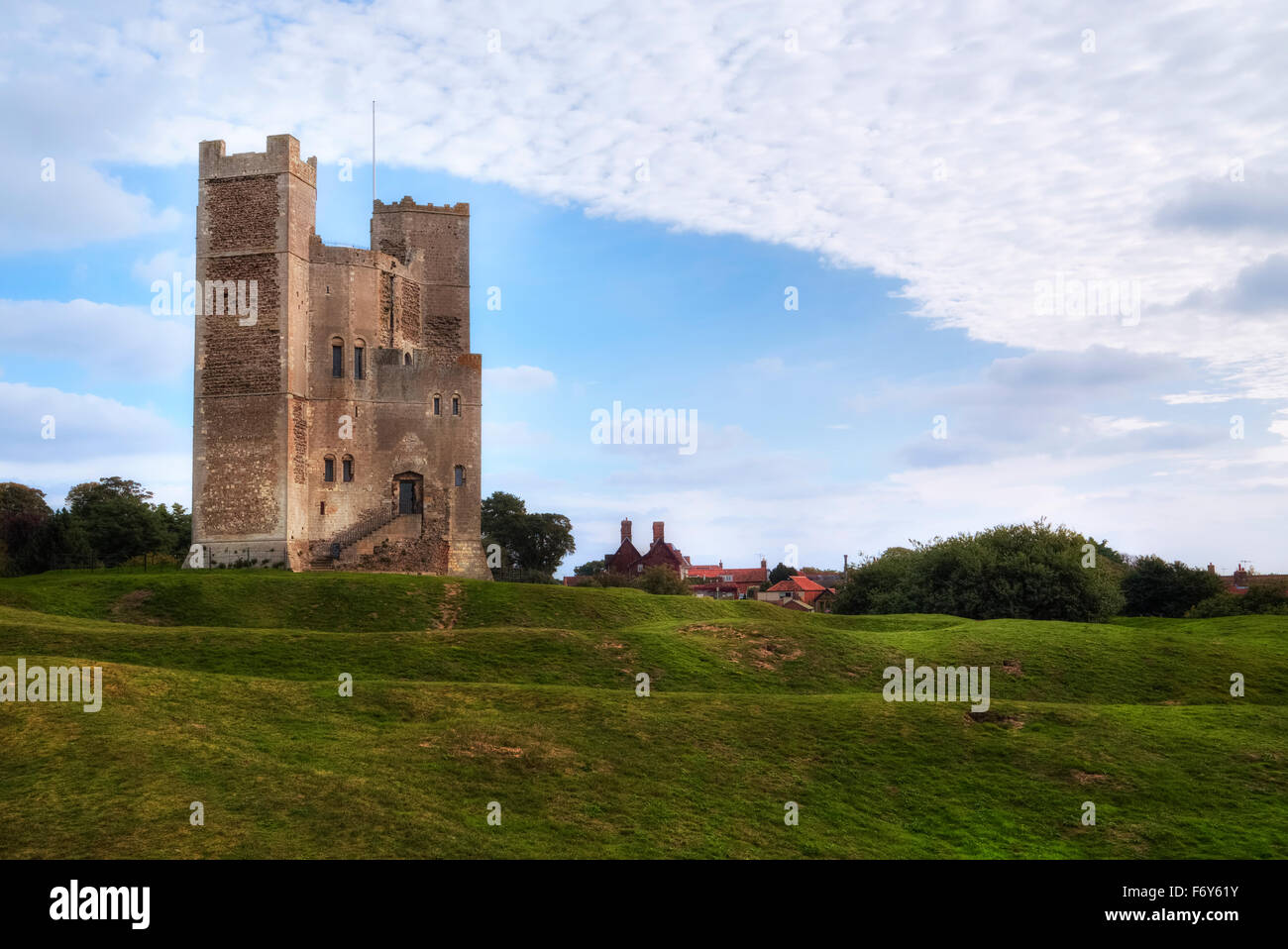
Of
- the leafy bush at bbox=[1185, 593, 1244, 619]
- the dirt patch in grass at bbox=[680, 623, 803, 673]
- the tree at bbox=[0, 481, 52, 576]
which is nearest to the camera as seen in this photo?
the dirt patch in grass at bbox=[680, 623, 803, 673]

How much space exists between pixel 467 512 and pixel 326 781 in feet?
128

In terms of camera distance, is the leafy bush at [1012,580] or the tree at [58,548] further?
the tree at [58,548]

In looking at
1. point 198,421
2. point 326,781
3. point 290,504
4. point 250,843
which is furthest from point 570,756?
point 198,421

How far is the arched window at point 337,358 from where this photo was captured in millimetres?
55531

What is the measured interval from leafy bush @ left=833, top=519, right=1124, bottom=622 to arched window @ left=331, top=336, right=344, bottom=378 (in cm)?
3175

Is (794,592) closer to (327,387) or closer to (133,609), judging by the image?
(327,387)

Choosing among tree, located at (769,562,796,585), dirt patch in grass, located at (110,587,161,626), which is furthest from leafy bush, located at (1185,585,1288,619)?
tree, located at (769,562,796,585)

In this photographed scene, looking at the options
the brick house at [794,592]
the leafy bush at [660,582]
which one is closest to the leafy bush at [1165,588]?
the leafy bush at [660,582]

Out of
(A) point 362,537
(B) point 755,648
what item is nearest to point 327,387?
(A) point 362,537

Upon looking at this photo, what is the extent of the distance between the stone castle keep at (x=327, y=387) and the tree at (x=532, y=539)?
1847 inches

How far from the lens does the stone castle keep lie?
52.7 metres

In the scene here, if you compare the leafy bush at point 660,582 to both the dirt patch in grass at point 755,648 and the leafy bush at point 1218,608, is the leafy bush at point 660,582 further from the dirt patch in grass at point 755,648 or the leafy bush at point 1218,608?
the dirt patch in grass at point 755,648

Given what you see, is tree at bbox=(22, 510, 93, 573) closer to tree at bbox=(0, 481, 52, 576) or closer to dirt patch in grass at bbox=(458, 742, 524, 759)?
tree at bbox=(0, 481, 52, 576)
